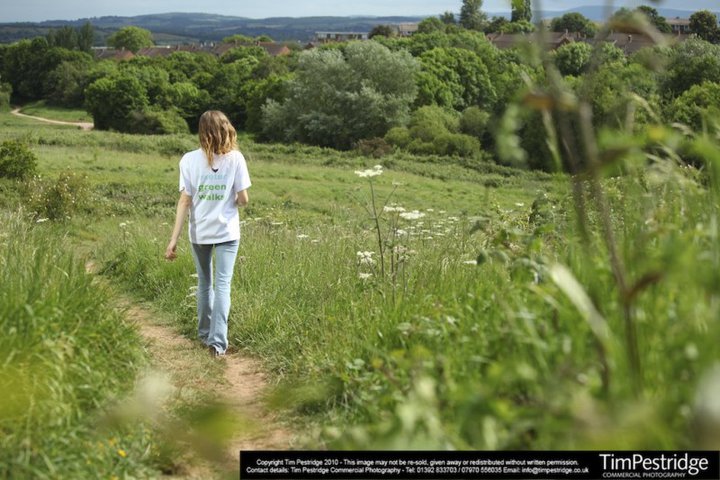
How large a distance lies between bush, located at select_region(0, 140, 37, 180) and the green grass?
222ft

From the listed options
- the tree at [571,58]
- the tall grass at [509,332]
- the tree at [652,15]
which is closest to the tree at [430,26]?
the tree at [571,58]

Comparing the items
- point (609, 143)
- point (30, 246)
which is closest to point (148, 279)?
point (30, 246)

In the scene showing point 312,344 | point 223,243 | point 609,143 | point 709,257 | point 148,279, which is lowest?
point 148,279

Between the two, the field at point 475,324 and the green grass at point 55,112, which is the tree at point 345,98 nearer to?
the green grass at point 55,112

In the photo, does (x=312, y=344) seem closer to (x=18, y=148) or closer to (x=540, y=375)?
(x=540, y=375)

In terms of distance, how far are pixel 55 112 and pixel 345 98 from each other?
43.5 metres

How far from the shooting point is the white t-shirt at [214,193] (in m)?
6.78

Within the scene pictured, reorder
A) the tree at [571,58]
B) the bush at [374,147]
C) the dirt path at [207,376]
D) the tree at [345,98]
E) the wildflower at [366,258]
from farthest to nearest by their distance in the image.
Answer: the tree at [571,58] → the tree at [345,98] → the bush at [374,147] → the wildflower at [366,258] → the dirt path at [207,376]

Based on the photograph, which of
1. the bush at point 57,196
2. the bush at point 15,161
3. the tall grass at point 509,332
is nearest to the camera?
the tall grass at point 509,332

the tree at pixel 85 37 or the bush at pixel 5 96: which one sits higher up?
the tree at pixel 85 37

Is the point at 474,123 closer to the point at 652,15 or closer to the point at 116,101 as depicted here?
the point at 652,15

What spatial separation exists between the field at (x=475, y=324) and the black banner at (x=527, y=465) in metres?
0.05

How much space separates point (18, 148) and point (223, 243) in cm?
2499

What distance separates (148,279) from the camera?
31.9 feet
